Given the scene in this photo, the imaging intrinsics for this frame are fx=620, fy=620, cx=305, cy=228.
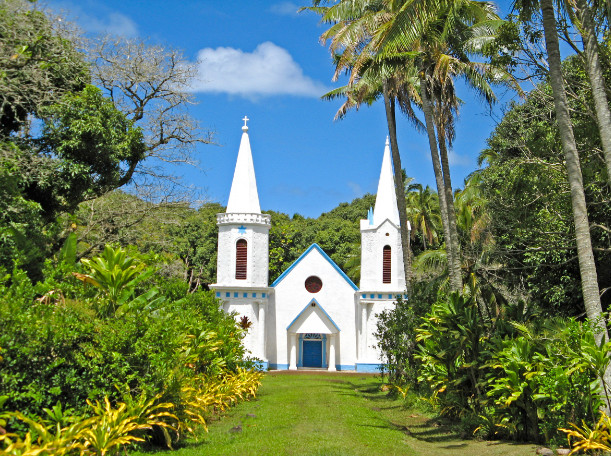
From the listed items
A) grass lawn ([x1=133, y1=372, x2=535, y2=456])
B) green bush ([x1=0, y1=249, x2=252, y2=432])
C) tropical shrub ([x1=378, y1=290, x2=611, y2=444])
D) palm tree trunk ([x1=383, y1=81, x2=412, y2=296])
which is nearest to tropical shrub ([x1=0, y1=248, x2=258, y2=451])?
green bush ([x1=0, y1=249, x2=252, y2=432])

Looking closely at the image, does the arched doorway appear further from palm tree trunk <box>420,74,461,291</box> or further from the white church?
palm tree trunk <box>420,74,461,291</box>

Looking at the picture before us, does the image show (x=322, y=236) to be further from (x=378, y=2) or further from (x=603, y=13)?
(x=603, y=13)

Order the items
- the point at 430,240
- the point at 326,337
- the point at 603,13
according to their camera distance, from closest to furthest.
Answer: the point at 603,13
the point at 326,337
the point at 430,240

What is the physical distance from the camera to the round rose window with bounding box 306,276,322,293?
35.0m

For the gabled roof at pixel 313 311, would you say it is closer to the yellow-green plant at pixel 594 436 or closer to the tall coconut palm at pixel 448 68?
the tall coconut palm at pixel 448 68

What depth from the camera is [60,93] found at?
682 inches

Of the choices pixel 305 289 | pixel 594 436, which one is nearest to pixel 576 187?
pixel 594 436

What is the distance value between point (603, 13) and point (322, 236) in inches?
1536

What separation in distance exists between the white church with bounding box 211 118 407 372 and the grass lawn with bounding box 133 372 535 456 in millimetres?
13574

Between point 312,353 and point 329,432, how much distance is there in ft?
74.9

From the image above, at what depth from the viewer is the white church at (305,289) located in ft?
107

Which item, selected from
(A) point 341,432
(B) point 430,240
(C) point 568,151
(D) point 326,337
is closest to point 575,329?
(C) point 568,151

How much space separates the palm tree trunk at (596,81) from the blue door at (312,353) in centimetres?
2436

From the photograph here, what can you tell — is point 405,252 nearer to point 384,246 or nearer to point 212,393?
point 212,393
